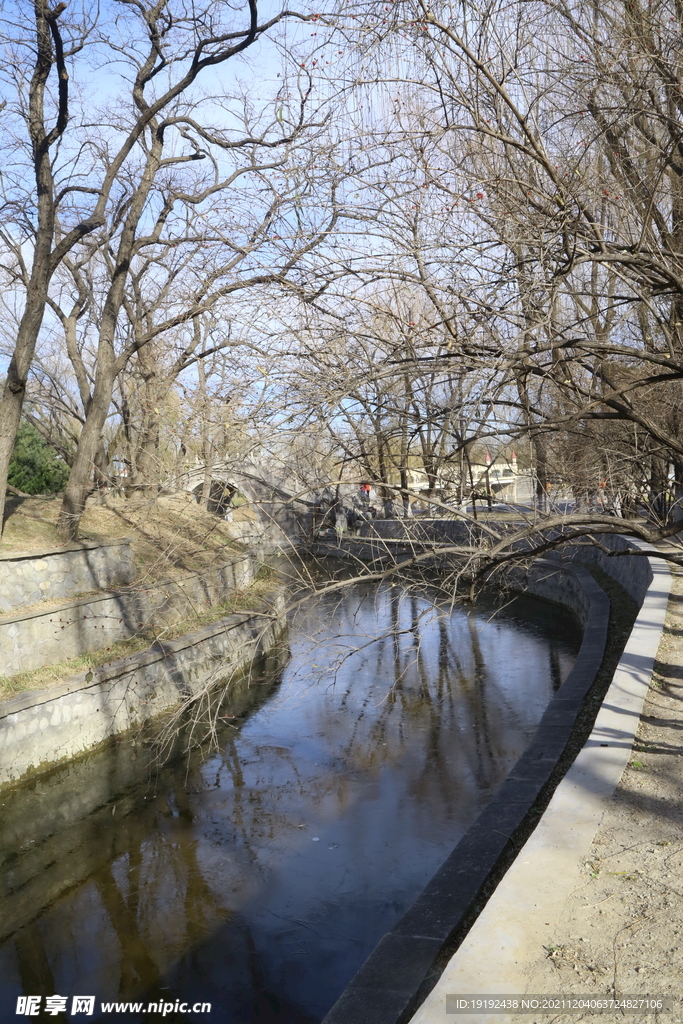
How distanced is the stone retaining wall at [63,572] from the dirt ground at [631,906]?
23.9 feet

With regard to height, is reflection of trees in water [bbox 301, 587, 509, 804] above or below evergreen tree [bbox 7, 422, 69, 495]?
below

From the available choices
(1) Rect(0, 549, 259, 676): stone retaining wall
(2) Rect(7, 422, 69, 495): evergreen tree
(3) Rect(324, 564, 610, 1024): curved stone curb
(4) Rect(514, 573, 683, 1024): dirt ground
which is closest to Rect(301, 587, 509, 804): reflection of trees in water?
(3) Rect(324, 564, 610, 1024): curved stone curb

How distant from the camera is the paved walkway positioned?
2762 millimetres

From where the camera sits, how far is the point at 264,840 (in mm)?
6949

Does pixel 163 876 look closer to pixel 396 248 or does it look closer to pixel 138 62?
pixel 396 248

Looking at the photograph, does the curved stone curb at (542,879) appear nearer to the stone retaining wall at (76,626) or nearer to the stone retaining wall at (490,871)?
the stone retaining wall at (490,871)

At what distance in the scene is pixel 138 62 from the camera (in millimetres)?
11312

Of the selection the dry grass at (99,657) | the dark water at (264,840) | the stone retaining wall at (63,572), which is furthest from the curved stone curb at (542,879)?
the stone retaining wall at (63,572)

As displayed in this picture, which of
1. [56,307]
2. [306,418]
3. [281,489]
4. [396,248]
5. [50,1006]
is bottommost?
[50,1006]

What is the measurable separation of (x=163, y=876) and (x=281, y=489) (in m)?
3.55

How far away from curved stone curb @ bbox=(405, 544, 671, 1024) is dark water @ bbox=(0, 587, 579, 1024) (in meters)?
1.29

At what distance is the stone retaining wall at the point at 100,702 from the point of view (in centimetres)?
797

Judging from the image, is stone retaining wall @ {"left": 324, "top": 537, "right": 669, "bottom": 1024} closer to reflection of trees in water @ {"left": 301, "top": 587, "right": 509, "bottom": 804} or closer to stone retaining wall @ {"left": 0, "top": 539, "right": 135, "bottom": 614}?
reflection of trees in water @ {"left": 301, "top": 587, "right": 509, "bottom": 804}

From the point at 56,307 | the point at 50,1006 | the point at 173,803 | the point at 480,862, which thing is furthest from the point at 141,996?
the point at 56,307
